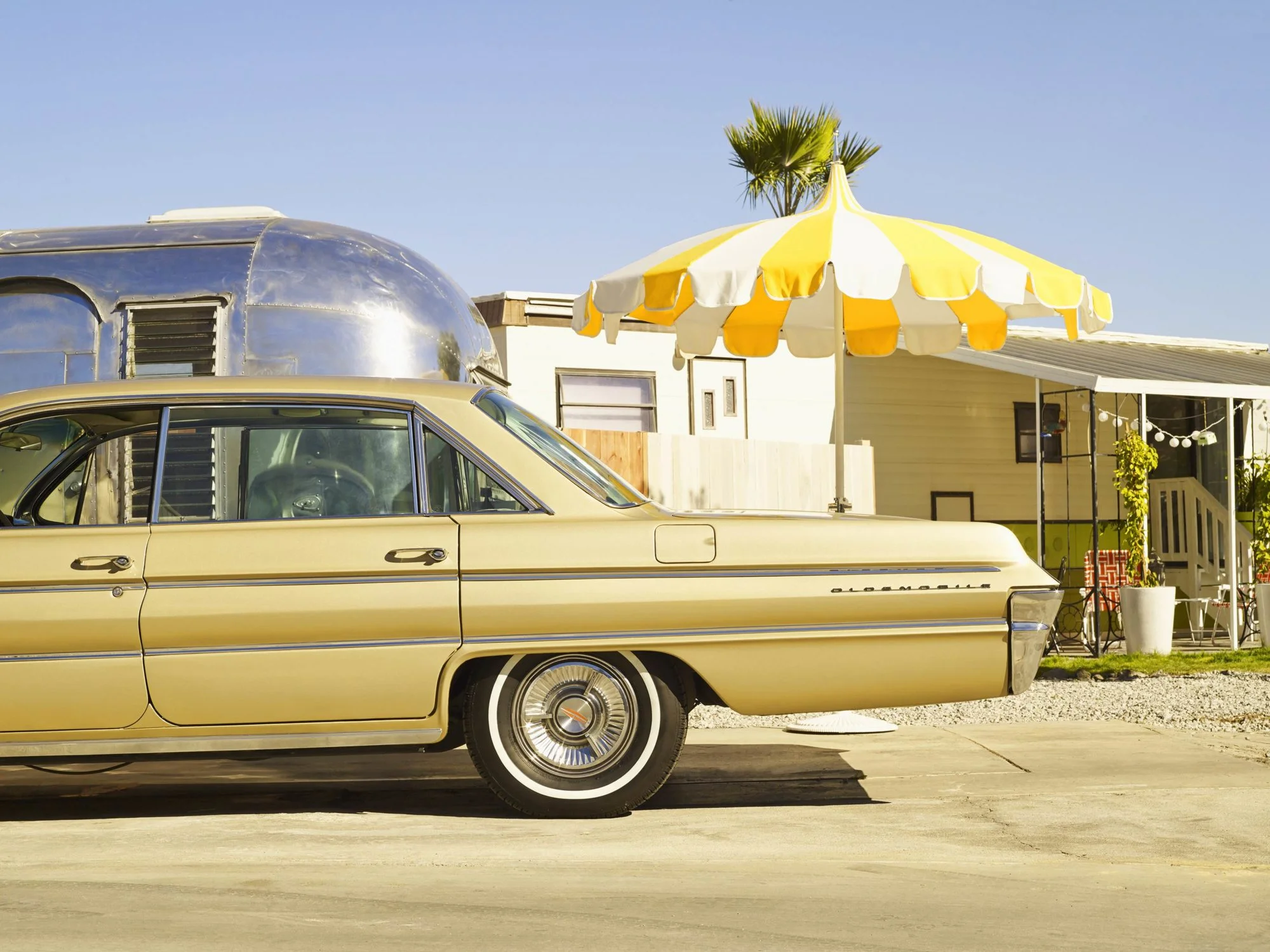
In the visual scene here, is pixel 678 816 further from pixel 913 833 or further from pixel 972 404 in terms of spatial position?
pixel 972 404

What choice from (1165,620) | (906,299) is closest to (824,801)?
(906,299)

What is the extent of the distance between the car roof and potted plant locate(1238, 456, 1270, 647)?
1066 centimetres

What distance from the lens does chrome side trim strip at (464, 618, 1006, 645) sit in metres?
5.47

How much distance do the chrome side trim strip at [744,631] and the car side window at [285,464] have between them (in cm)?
67

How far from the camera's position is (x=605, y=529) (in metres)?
5.54

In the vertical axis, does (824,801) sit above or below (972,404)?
below

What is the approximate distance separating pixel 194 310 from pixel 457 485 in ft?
7.90

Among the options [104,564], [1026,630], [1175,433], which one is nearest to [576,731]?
[1026,630]

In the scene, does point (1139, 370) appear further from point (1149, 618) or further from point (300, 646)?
point (300, 646)

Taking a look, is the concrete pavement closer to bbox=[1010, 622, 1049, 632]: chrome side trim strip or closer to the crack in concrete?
the crack in concrete

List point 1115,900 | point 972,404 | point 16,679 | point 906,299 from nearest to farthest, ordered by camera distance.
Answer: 1. point 1115,900
2. point 16,679
3. point 906,299
4. point 972,404

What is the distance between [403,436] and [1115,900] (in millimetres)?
3024

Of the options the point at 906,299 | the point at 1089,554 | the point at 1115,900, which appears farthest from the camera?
the point at 1089,554

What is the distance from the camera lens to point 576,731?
5617 millimetres
